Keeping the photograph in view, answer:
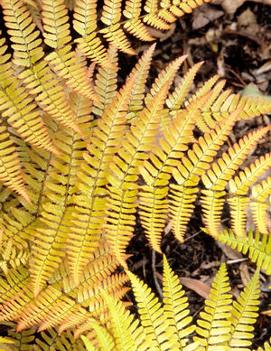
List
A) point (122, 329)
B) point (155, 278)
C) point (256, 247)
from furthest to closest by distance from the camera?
point (155, 278)
point (256, 247)
point (122, 329)

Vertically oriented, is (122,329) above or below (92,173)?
below


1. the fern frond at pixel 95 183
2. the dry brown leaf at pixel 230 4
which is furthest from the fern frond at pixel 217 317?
the dry brown leaf at pixel 230 4

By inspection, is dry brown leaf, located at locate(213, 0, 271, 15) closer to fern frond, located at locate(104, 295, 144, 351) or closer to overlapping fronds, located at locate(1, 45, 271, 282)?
overlapping fronds, located at locate(1, 45, 271, 282)

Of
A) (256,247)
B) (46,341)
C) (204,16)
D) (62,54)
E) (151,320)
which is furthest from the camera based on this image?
(204,16)

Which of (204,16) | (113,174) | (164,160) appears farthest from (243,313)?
(204,16)

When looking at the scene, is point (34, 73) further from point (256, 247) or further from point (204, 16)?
point (204, 16)

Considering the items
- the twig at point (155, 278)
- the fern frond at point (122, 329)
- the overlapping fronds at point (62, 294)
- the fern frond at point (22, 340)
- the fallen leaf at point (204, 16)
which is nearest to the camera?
the fern frond at point (122, 329)

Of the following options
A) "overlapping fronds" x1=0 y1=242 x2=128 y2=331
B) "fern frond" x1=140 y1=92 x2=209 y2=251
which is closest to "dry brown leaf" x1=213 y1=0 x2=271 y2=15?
"fern frond" x1=140 y1=92 x2=209 y2=251

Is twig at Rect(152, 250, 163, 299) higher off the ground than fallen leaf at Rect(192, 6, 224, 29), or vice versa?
fallen leaf at Rect(192, 6, 224, 29)

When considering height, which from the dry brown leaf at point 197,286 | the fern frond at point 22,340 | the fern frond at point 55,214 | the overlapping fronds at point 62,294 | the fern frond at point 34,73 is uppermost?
the fern frond at point 34,73

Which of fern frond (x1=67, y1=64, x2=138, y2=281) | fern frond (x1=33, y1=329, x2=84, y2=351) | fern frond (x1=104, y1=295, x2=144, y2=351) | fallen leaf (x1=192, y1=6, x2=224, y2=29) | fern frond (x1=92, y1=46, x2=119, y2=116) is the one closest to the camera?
fern frond (x1=104, y1=295, x2=144, y2=351)

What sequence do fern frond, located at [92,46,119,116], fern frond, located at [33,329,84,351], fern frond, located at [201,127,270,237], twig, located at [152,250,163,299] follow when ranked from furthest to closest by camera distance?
twig, located at [152,250,163,299]
fern frond, located at [33,329,84,351]
fern frond, located at [92,46,119,116]
fern frond, located at [201,127,270,237]

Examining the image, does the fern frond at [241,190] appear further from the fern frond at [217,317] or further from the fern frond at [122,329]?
the fern frond at [122,329]
